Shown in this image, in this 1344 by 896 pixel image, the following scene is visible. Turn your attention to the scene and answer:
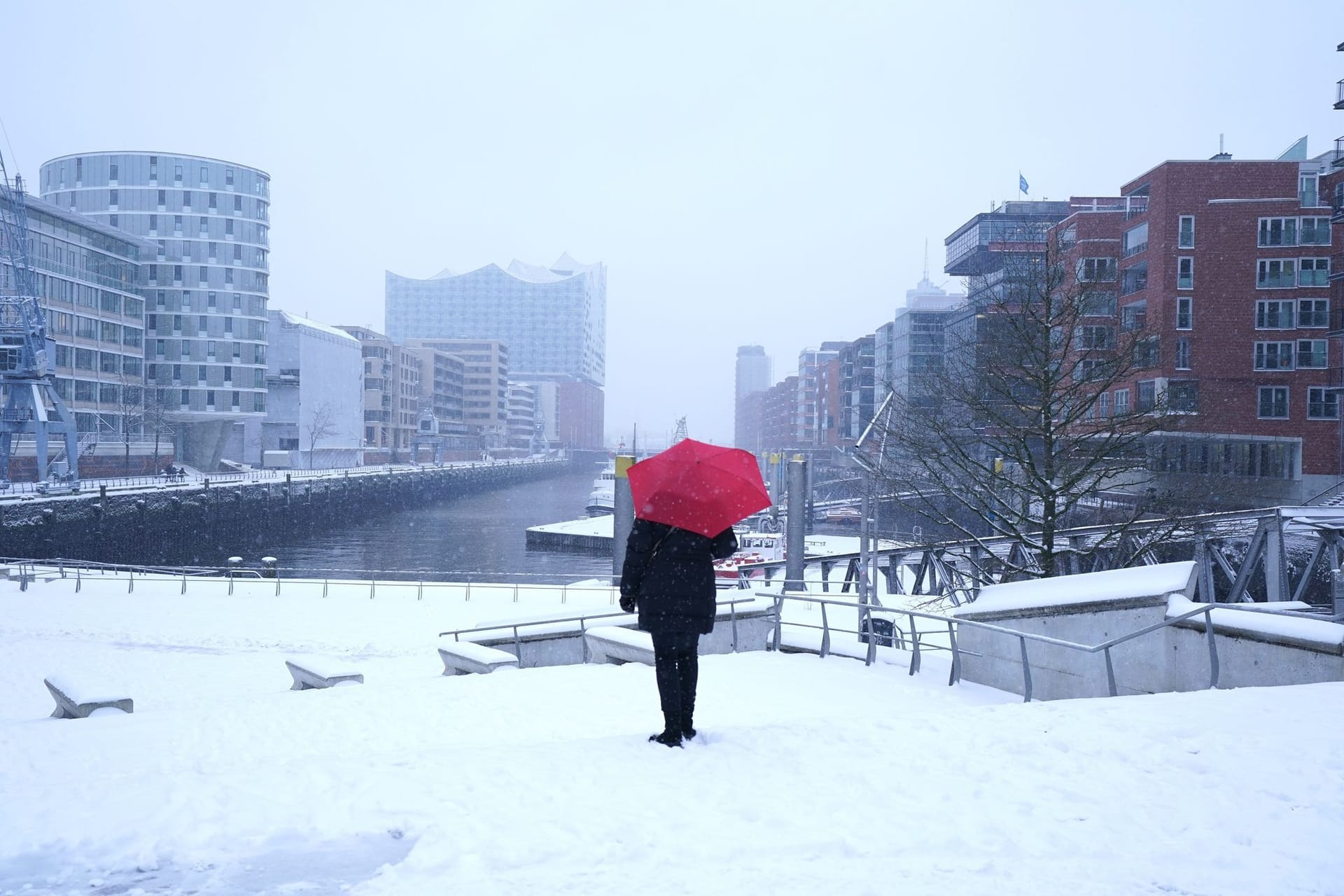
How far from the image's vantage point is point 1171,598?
965 centimetres

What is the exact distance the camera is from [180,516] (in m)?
A: 57.8

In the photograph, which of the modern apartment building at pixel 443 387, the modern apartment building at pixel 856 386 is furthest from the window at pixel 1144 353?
the modern apartment building at pixel 443 387

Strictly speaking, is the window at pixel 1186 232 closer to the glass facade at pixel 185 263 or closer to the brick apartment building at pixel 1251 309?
the brick apartment building at pixel 1251 309

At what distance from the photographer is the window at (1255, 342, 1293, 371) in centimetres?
4278

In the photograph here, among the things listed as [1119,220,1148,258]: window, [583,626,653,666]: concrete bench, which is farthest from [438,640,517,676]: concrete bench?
[1119,220,1148,258]: window

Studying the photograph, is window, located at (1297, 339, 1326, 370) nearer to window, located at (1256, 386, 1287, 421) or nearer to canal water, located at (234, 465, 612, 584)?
window, located at (1256, 386, 1287, 421)

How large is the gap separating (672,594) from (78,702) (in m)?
6.96

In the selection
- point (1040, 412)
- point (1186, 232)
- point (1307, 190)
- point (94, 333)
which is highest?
point (1307, 190)

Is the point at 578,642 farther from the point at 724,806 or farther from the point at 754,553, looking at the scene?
the point at 754,553

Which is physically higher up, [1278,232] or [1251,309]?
[1278,232]

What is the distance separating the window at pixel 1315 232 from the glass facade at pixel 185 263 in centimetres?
8062

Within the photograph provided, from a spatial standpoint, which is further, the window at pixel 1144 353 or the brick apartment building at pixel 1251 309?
the brick apartment building at pixel 1251 309

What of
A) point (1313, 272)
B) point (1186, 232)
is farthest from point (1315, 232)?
point (1186, 232)

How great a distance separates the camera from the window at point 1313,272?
42.5m
